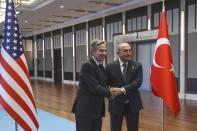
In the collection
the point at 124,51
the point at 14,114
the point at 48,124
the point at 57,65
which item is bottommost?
the point at 48,124

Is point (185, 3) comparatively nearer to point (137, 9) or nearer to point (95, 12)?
point (137, 9)

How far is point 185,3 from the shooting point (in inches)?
306

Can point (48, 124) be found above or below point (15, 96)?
below

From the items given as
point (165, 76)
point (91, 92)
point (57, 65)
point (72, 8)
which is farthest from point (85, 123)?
point (57, 65)

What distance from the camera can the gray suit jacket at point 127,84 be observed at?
2.72m

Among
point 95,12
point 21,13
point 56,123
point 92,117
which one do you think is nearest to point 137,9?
point 95,12

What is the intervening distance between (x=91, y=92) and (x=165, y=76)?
115cm

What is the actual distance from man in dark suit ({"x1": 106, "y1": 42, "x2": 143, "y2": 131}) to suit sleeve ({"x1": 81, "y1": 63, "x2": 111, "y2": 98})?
0.38 m

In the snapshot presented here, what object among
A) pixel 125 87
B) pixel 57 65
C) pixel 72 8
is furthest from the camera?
pixel 57 65

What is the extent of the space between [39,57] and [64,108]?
40.6 ft

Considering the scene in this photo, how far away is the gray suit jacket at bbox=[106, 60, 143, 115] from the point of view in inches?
107

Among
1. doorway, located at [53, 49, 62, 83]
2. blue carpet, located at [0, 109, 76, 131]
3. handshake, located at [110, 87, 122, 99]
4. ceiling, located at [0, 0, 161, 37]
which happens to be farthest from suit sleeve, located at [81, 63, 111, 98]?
doorway, located at [53, 49, 62, 83]

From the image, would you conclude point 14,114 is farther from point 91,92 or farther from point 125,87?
point 125,87

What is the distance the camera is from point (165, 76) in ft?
9.66
